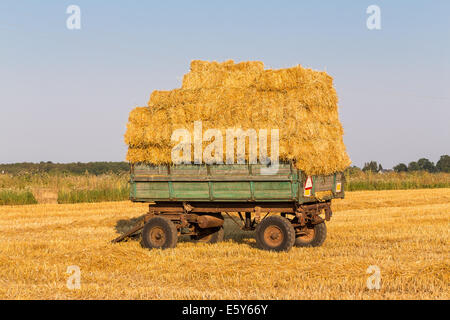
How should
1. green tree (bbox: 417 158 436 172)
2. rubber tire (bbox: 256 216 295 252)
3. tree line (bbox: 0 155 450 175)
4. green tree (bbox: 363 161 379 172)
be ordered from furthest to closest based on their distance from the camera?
green tree (bbox: 417 158 436 172) < tree line (bbox: 0 155 450 175) < green tree (bbox: 363 161 379 172) < rubber tire (bbox: 256 216 295 252)

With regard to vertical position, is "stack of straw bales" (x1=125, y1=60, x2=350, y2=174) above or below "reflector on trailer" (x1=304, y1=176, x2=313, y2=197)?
above

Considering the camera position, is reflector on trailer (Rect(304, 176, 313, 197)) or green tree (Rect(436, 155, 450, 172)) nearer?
reflector on trailer (Rect(304, 176, 313, 197))

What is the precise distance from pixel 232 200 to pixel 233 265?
266cm

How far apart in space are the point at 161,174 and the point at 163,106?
1518 mm

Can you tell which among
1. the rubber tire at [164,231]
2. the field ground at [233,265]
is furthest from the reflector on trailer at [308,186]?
the rubber tire at [164,231]

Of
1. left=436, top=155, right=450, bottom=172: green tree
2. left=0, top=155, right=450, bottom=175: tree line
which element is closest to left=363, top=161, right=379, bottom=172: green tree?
left=0, top=155, right=450, bottom=175: tree line

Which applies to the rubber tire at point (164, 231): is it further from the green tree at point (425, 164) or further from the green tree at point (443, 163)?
the green tree at point (425, 164)

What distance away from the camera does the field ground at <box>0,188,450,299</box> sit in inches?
332

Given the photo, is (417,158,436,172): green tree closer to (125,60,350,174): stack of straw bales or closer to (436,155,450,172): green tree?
(436,155,450,172): green tree

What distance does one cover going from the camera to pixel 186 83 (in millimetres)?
14109

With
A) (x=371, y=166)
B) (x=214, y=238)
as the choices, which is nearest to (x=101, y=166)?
(x=371, y=166)

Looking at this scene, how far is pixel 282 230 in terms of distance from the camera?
1232 centimetres

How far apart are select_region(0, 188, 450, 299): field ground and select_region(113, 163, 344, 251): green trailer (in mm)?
443
